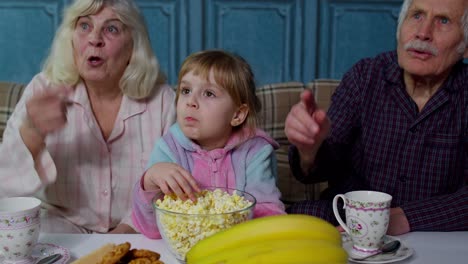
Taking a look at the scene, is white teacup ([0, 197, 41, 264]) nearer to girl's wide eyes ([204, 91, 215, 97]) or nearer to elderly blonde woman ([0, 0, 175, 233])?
girl's wide eyes ([204, 91, 215, 97])

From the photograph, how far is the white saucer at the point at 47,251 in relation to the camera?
1.15m

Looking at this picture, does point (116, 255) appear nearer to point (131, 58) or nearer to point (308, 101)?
point (308, 101)

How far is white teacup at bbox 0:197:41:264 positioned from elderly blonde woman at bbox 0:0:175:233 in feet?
2.22

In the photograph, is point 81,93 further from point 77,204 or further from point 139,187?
point 139,187

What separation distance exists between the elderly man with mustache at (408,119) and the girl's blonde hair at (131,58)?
58 centimetres

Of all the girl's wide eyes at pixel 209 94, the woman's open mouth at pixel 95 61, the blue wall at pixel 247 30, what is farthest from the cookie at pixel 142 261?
the blue wall at pixel 247 30

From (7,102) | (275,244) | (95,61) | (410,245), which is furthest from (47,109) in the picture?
(7,102)

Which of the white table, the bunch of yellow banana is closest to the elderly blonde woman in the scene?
the white table

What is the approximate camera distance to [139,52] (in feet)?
6.34

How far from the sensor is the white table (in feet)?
3.91

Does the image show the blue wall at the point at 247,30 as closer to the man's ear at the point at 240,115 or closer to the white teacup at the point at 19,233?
the man's ear at the point at 240,115

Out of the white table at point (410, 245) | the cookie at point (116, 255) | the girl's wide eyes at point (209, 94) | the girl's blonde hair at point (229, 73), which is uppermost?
the girl's blonde hair at point (229, 73)

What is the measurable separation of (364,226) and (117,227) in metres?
0.89

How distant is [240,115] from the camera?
1.61 meters
